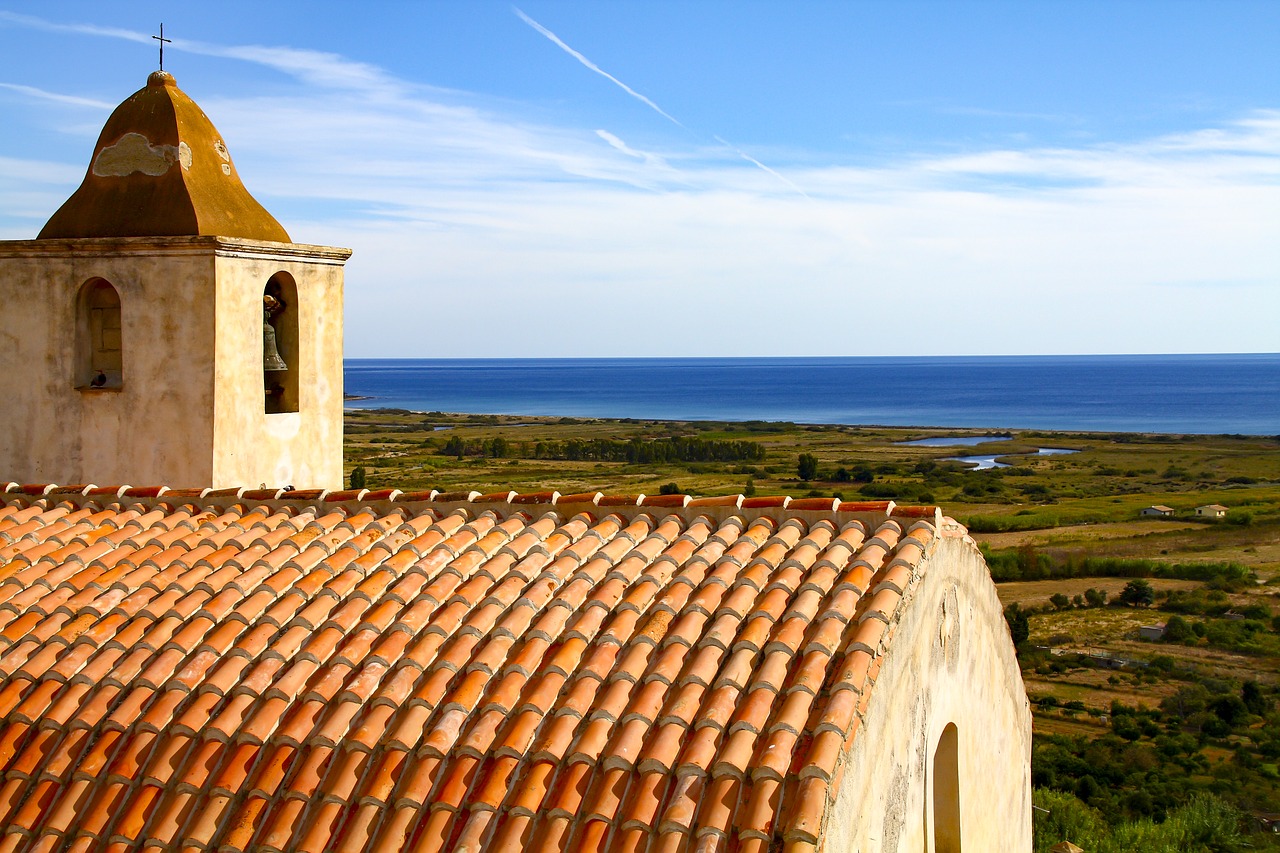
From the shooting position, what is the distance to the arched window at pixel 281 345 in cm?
934

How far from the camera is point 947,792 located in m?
6.84

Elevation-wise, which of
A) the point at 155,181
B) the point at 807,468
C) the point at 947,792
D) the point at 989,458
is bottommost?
the point at 989,458

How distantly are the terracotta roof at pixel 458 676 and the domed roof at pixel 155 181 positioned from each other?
10.3 feet

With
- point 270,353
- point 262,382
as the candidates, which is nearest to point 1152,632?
point 270,353

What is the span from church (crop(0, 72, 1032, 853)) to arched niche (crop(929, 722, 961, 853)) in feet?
0.06

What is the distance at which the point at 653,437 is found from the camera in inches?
4031

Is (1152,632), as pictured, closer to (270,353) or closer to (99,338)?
(270,353)

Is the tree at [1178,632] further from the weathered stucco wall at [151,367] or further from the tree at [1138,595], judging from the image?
→ the weathered stucco wall at [151,367]

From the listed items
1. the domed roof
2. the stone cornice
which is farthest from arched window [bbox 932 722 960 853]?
the domed roof

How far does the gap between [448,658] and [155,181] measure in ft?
18.7

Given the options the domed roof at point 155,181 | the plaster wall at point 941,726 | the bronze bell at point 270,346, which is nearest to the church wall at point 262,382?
the bronze bell at point 270,346

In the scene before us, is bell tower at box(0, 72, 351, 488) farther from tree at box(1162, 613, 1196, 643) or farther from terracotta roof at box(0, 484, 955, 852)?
tree at box(1162, 613, 1196, 643)

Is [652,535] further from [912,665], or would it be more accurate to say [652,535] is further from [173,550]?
[173,550]

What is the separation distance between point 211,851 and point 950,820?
13.6 feet
